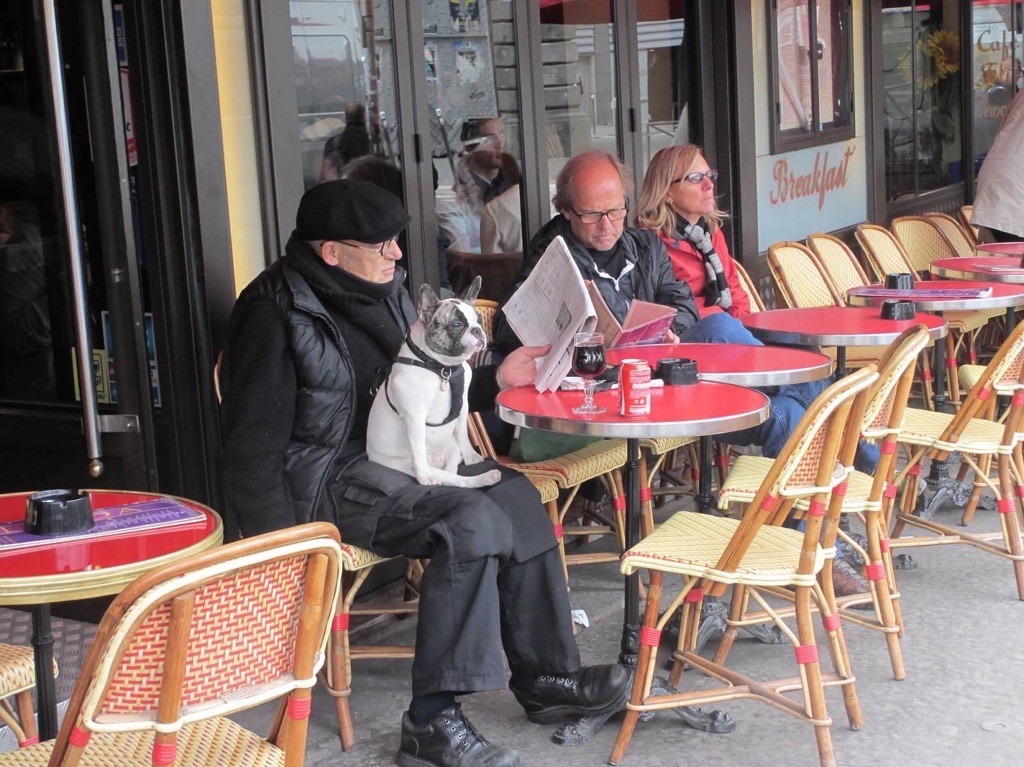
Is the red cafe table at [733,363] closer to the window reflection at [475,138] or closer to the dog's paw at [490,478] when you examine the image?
the dog's paw at [490,478]

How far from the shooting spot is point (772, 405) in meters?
4.23

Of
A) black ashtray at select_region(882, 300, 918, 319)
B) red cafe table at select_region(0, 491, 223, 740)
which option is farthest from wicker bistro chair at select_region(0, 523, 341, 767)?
black ashtray at select_region(882, 300, 918, 319)

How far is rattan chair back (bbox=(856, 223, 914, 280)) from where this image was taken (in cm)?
714

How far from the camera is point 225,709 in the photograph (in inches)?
79.3

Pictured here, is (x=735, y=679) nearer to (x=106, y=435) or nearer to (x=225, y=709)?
(x=225, y=709)

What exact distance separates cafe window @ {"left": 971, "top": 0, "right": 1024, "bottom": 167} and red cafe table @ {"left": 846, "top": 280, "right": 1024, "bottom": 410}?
17.8 feet

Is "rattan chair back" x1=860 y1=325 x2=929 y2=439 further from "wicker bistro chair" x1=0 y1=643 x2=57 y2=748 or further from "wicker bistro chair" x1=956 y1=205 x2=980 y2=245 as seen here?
"wicker bistro chair" x1=956 y1=205 x2=980 y2=245

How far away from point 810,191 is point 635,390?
4712mm

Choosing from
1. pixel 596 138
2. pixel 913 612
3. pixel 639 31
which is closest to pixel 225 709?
pixel 913 612

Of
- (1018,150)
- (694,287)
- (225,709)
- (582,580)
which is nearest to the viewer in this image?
(225,709)

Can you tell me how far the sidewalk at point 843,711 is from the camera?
3150 mm

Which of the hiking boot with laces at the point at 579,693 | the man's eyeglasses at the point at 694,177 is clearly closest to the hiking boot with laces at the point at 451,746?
the hiking boot with laces at the point at 579,693

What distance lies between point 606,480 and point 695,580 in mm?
1143

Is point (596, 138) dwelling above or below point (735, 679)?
above
